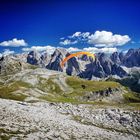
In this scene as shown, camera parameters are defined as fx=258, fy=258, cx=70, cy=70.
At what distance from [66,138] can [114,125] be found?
17237 mm

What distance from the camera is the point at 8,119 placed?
39906 millimetres

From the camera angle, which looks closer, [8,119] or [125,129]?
[8,119]

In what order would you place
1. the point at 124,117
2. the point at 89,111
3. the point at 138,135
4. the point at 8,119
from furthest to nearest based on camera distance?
the point at 89,111
the point at 124,117
the point at 138,135
the point at 8,119

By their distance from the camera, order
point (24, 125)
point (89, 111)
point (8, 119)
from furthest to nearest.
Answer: point (89, 111)
point (8, 119)
point (24, 125)

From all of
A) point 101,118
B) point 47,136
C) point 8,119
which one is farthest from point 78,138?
point 101,118

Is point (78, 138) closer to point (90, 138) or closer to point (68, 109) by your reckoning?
point (90, 138)

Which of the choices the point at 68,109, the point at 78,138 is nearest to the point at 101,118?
the point at 68,109

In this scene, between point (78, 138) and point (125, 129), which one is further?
point (125, 129)

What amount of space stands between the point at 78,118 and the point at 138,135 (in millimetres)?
13265

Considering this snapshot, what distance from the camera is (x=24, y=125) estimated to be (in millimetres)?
37281

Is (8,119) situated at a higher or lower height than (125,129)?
higher

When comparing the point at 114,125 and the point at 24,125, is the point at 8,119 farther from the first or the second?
the point at 114,125

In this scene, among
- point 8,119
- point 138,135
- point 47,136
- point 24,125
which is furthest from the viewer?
point 138,135

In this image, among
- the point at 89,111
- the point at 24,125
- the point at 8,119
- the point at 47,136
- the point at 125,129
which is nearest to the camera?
the point at 47,136
